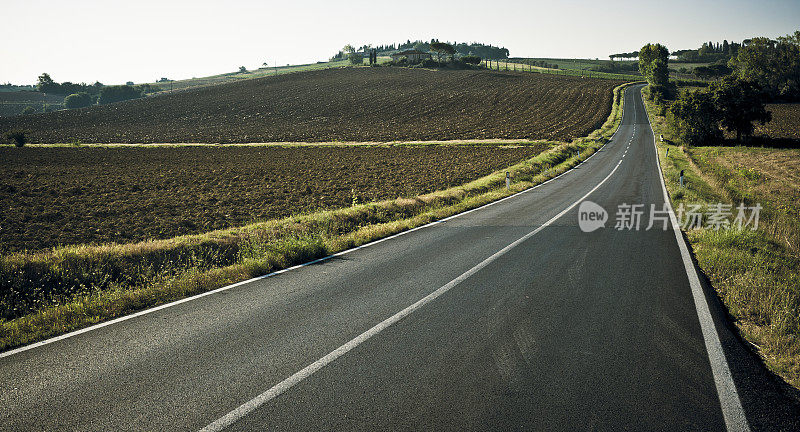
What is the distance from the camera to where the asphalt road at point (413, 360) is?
12.7 ft

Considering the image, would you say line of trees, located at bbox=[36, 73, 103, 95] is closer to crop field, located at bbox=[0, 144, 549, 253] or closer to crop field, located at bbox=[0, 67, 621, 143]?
crop field, located at bbox=[0, 67, 621, 143]

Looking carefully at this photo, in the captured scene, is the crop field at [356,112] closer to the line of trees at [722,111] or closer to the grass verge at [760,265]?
the line of trees at [722,111]

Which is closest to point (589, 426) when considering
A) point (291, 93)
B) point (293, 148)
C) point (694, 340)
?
point (694, 340)

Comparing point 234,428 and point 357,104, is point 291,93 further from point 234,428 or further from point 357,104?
point 234,428

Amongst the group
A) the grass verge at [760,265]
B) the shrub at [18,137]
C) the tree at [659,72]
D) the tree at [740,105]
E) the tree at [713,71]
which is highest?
the tree at [713,71]

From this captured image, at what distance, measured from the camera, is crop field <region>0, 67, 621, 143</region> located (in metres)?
54.4

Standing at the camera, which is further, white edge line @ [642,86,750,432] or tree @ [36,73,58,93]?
tree @ [36,73,58,93]

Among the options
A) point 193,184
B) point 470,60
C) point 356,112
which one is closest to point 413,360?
point 193,184

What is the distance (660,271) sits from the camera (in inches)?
325

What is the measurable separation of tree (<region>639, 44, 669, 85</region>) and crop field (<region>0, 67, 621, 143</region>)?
947cm

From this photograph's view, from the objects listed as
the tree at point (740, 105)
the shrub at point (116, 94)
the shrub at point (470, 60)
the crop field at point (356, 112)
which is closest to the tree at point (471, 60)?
the shrub at point (470, 60)

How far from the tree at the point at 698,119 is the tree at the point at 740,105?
0.65 m

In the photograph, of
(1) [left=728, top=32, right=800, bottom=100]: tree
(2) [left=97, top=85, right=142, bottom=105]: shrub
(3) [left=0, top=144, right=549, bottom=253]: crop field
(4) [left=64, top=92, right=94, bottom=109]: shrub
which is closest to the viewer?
(3) [left=0, top=144, right=549, bottom=253]: crop field

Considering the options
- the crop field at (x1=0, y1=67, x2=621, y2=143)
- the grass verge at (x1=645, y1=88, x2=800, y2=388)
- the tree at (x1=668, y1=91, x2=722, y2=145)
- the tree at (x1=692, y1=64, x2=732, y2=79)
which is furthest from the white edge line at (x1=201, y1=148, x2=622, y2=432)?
the tree at (x1=692, y1=64, x2=732, y2=79)
